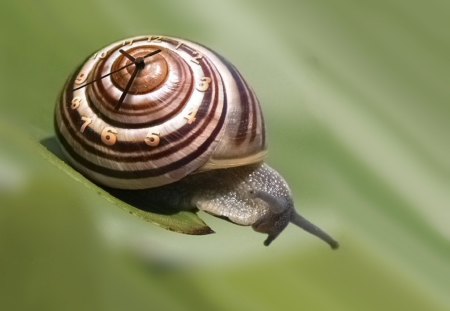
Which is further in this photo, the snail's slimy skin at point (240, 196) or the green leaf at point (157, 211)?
the snail's slimy skin at point (240, 196)

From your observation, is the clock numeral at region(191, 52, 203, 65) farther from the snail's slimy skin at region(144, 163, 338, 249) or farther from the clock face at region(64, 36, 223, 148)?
the snail's slimy skin at region(144, 163, 338, 249)

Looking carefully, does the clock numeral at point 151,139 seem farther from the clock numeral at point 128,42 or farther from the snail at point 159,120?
the clock numeral at point 128,42

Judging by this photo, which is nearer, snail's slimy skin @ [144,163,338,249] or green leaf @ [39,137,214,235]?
green leaf @ [39,137,214,235]

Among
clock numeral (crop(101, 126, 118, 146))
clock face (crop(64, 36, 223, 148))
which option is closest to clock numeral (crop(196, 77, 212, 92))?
clock face (crop(64, 36, 223, 148))

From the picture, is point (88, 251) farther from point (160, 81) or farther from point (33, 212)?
point (160, 81)

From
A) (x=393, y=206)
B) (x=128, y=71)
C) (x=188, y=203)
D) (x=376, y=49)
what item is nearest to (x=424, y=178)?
(x=393, y=206)

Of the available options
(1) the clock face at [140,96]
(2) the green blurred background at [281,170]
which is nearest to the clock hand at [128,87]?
(1) the clock face at [140,96]

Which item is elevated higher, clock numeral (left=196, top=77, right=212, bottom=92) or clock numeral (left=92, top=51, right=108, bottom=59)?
clock numeral (left=196, top=77, right=212, bottom=92)

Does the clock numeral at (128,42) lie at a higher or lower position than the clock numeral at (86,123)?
higher

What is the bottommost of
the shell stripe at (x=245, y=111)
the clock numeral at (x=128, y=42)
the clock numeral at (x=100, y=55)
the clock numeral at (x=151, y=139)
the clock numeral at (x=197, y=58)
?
the clock numeral at (x=151, y=139)
